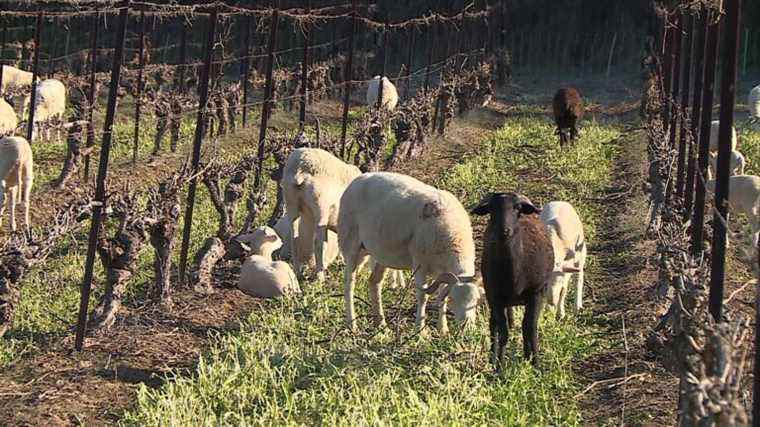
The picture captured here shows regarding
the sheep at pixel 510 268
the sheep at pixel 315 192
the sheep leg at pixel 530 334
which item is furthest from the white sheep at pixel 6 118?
the sheep leg at pixel 530 334

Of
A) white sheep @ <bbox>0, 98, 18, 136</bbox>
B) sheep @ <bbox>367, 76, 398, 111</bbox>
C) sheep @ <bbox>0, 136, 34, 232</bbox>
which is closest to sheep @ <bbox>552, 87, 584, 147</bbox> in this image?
sheep @ <bbox>367, 76, 398, 111</bbox>

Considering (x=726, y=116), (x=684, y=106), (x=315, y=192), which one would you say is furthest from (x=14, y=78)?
(x=726, y=116)

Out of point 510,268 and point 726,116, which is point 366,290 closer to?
point 510,268

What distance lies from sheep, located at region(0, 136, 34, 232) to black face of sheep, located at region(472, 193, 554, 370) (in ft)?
25.7

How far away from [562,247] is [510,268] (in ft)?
8.63

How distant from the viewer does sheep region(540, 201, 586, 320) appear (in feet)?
35.5

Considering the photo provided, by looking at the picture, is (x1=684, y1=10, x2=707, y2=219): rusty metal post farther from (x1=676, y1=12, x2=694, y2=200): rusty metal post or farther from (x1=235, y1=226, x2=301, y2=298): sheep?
(x1=235, y1=226, x2=301, y2=298): sheep

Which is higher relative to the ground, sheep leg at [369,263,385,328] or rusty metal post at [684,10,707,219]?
rusty metal post at [684,10,707,219]

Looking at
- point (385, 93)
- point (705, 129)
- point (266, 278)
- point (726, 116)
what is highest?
point (726, 116)

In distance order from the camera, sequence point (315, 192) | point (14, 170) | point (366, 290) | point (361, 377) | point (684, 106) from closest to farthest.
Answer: point (361, 377) < point (366, 290) < point (315, 192) < point (684, 106) < point (14, 170)

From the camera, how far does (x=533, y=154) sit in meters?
22.6

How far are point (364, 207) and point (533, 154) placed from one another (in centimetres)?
1229

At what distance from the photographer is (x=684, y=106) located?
14.0m

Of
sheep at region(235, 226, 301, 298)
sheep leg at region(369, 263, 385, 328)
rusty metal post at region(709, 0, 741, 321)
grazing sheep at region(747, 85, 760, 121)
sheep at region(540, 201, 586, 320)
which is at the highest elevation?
rusty metal post at region(709, 0, 741, 321)
